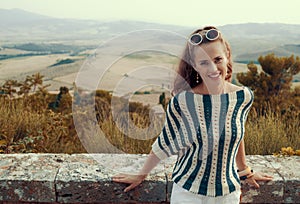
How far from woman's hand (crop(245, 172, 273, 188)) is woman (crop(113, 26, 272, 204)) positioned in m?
0.40

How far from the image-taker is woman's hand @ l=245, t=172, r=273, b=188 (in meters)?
2.30

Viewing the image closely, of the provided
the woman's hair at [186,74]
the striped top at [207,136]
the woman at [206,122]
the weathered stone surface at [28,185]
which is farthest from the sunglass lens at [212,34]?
the weathered stone surface at [28,185]

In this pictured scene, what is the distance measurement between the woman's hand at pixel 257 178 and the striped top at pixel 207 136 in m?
0.42

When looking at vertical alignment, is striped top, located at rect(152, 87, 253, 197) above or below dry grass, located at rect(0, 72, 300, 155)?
above

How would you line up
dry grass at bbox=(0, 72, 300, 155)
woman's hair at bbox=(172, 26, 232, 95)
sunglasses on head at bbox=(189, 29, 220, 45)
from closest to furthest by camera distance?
sunglasses on head at bbox=(189, 29, 220, 45) → woman's hair at bbox=(172, 26, 232, 95) → dry grass at bbox=(0, 72, 300, 155)

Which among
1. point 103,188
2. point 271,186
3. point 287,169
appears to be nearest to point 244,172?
point 271,186

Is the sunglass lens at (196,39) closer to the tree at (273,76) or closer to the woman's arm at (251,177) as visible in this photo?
the woman's arm at (251,177)

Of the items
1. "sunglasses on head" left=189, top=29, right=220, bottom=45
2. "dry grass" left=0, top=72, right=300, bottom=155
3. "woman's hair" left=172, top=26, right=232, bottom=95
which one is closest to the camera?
"sunglasses on head" left=189, top=29, right=220, bottom=45

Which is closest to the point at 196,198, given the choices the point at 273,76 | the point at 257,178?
A: the point at 257,178

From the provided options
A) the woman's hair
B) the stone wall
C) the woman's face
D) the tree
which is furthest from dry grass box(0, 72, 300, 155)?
the tree

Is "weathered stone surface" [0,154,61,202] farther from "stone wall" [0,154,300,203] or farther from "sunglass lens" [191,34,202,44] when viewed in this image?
"sunglass lens" [191,34,202,44]

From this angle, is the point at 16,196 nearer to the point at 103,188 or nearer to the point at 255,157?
the point at 103,188

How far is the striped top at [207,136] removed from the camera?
1845 millimetres

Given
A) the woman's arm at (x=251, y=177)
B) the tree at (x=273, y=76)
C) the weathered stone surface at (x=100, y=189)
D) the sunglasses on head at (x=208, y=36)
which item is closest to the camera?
the sunglasses on head at (x=208, y=36)
